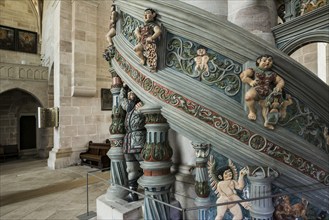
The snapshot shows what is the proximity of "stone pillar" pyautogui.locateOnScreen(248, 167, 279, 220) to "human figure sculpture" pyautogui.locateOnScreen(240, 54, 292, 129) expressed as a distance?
29 cm

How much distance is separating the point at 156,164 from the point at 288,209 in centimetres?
Answer: 94

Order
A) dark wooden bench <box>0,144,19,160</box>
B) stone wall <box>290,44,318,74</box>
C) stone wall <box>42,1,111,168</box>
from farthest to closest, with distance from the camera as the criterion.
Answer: dark wooden bench <box>0,144,19,160</box> < stone wall <box>42,1,111,168</box> < stone wall <box>290,44,318,74</box>

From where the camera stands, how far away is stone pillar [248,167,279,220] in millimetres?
1396

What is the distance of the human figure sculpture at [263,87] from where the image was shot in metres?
1.35

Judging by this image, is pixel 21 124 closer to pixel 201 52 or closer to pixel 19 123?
pixel 19 123

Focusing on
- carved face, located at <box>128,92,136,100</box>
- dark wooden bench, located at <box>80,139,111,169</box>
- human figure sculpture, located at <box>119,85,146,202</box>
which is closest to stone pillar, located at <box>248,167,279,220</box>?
human figure sculpture, located at <box>119,85,146,202</box>

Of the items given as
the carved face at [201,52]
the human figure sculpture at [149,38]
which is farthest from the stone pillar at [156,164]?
the carved face at [201,52]

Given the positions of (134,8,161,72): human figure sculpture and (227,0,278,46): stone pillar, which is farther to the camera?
(227,0,278,46): stone pillar

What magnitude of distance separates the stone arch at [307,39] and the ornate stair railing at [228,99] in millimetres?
2109

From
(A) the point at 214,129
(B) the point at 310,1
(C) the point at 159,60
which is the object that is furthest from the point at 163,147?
(B) the point at 310,1

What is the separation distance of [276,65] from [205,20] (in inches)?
21.2

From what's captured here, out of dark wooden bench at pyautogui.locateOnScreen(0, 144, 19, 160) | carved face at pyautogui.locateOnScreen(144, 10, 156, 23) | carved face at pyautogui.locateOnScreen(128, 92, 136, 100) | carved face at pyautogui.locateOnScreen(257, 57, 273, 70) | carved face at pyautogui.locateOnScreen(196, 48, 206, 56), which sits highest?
carved face at pyautogui.locateOnScreen(144, 10, 156, 23)

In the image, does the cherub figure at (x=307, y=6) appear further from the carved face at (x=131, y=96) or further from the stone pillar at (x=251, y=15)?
the carved face at (x=131, y=96)

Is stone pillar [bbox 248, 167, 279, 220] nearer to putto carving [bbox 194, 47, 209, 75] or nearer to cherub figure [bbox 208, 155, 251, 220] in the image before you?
cherub figure [bbox 208, 155, 251, 220]
